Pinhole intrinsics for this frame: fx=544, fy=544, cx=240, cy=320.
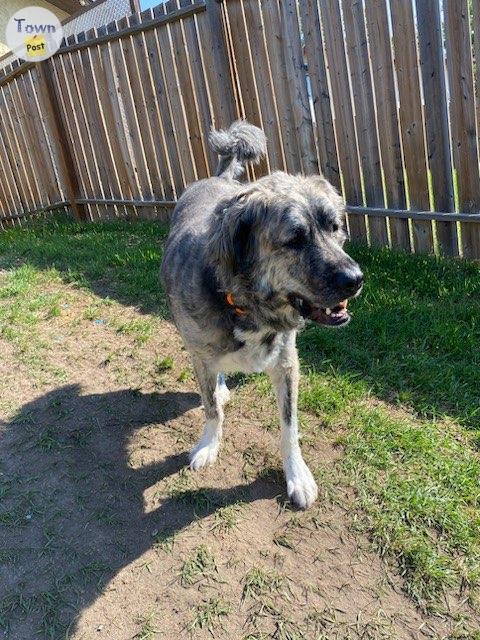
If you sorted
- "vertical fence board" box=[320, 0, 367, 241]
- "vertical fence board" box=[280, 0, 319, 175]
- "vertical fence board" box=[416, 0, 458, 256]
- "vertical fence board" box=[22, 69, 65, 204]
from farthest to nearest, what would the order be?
"vertical fence board" box=[22, 69, 65, 204], "vertical fence board" box=[280, 0, 319, 175], "vertical fence board" box=[320, 0, 367, 241], "vertical fence board" box=[416, 0, 458, 256]

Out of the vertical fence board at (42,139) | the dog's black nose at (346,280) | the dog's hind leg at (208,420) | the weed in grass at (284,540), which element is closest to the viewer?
the dog's black nose at (346,280)

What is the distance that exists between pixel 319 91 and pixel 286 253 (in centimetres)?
322

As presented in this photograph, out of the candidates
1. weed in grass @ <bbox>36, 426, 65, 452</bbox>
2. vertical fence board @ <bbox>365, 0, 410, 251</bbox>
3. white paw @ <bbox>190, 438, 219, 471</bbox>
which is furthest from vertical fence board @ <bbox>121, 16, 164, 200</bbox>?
white paw @ <bbox>190, 438, 219, 471</bbox>

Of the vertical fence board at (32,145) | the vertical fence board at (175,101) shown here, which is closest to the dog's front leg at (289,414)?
the vertical fence board at (175,101)

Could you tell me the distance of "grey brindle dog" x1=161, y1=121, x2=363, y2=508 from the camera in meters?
2.45

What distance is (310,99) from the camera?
5184 mm

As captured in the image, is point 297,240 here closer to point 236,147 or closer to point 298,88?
point 236,147

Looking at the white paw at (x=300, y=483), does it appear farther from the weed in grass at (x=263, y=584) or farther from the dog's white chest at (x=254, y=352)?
the dog's white chest at (x=254, y=352)

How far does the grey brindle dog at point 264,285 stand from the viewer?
2445 mm

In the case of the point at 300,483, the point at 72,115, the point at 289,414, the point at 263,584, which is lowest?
the point at 263,584

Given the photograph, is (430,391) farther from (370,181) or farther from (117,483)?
(370,181)

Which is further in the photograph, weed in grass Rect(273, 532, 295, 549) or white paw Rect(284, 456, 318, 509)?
white paw Rect(284, 456, 318, 509)

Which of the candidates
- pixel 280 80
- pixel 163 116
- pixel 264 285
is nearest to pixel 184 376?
pixel 264 285

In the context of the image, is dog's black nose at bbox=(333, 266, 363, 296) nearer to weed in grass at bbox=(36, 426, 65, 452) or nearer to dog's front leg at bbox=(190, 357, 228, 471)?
dog's front leg at bbox=(190, 357, 228, 471)
